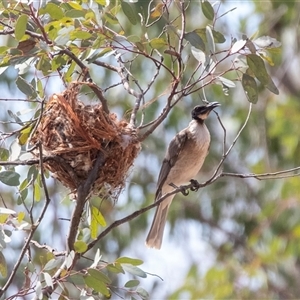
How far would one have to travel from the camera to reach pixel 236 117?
34.5 feet

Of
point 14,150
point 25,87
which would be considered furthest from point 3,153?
point 25,87

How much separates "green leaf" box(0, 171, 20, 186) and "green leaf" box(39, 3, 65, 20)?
693 millimetres

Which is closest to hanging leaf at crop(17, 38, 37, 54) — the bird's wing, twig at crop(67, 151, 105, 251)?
twig at crop(67, 151, 105, 251)

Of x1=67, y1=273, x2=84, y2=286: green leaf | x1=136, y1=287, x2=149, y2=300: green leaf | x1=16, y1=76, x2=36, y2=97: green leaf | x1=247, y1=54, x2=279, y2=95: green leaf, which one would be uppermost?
x1=247, y1=54, x2=279, y2=95: green leaf

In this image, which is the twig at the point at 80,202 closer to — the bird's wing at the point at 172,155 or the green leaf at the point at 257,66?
the green leaf at the point at 257,66

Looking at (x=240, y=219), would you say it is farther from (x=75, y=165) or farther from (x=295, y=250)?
(x=75, y=165)

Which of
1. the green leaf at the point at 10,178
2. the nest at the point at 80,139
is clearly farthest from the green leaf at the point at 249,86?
the green leaf at the point at 10,178

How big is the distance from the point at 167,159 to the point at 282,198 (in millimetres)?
3317

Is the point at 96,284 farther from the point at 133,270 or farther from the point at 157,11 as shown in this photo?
the point at 157,11

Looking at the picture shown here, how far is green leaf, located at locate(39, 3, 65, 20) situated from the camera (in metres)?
3.41

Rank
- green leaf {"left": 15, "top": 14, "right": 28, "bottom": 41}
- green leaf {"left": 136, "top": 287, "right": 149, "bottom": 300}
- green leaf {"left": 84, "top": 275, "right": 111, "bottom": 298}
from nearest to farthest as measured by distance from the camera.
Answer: green leaf {"left": 15, "top": 14, "right": 28, "bottom": 41}, green leaf {"left": 84, "top": 275, "right": 111, "bottom": 298}, green leaf {"left": 136, "top": 287, "right": 149, "bottom": 300}

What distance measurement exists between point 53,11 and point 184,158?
2477mm

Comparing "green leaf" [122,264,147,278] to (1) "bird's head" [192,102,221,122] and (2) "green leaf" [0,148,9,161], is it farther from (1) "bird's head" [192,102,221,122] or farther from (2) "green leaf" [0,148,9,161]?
(1) "bird's head" [192,102,221,122]

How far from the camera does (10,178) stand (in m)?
3.49
